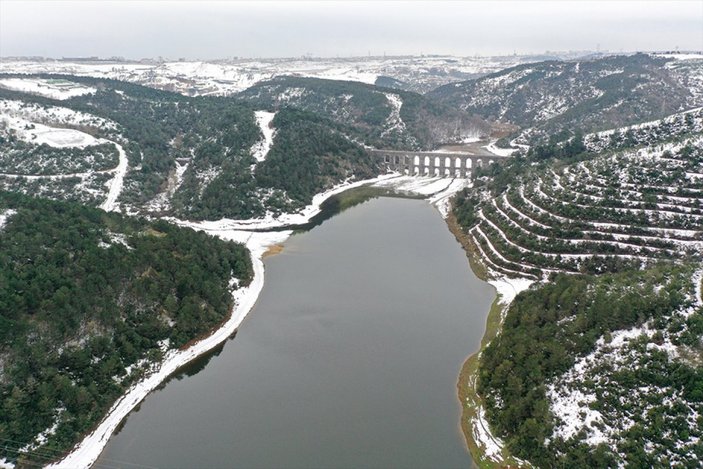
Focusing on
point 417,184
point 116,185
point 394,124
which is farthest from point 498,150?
point 116,185

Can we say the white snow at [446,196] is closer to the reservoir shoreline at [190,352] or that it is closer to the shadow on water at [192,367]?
the reservoir shoreline at [190,352]

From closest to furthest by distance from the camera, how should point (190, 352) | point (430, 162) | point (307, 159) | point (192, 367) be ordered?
point (192, 367) < point (190, 352) < point (307, 159) < point (430, 162)

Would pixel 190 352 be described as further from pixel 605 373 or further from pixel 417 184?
pixel 417 184

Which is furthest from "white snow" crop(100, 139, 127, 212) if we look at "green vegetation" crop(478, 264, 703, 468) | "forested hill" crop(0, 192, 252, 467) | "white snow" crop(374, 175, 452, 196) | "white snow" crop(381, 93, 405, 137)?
"white snow" crop(381, 93, 405, 137)

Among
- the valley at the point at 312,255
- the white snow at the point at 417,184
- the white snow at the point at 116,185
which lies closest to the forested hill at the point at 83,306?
the valley at the point at 312,255

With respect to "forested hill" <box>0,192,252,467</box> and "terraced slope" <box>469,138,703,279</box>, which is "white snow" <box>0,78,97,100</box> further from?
"terraced slope" <box>469,138,703,279</box>

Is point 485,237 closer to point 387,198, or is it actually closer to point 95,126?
point 387,198

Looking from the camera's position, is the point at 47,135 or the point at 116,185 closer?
the point at 116,185
